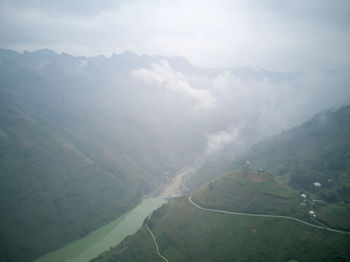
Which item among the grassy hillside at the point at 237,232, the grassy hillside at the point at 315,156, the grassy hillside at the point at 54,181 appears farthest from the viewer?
the grassy hillside at the point at 315,156

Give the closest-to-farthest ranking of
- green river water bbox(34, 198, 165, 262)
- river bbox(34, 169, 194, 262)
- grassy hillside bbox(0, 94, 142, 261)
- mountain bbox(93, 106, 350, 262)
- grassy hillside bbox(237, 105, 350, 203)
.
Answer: mountain bbox(93, 106, 350, 262), green river water bbox(34, 198, 165, 262), river bbox(34, 169, 194, 262), grassy hillside bbox(0, 94, 142, 261), grassy hillside bbox(237, 105, 350, 203)

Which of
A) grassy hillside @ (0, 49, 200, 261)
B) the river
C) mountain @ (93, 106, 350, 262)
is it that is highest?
mountain @ (93, 106, 350, 262)

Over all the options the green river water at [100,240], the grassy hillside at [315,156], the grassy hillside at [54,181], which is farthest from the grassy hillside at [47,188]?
the grassy hillside at [315,156]

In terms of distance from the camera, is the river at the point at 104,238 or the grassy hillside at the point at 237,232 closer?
the grassy hillside at the point at 237,232

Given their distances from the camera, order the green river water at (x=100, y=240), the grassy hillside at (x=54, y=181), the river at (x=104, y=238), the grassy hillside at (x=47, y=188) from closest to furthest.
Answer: the green river water at (x=100, y=240)
the river at (x=104, y=238)
the grassy hillside at (x=47, y=188)
the grassy hillside at (x=54, y=181)

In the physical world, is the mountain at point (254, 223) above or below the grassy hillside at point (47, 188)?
above

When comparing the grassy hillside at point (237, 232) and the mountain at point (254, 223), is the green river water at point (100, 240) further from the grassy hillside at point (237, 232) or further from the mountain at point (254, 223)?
the mountain at point (254, 223)

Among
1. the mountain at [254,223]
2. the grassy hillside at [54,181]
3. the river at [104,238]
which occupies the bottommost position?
the river at [104,238]

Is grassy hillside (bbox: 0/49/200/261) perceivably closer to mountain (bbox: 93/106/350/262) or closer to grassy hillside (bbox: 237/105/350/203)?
mountain (bbox: 93/106/350/262)

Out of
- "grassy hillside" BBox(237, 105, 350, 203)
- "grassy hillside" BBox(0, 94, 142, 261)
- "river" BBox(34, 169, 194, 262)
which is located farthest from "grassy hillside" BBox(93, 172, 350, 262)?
"grassy hillside" BBox(0, 94, 142, 261)
